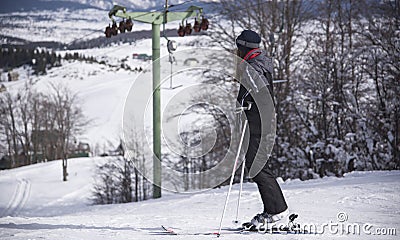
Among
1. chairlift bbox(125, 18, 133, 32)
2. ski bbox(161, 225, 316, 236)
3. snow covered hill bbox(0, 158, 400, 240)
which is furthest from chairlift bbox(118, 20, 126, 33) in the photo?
ski bbox(161, 225, 316, 236)

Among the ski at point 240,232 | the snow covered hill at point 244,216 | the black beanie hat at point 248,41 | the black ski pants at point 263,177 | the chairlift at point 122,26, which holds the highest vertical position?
the chairlift at point 122,26

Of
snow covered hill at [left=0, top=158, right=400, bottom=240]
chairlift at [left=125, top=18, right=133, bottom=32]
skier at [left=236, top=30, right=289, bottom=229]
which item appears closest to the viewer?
skier at [left=236, top=30, right=289, bottom=229]

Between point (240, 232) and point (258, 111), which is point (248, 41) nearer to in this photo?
point (258, 111)

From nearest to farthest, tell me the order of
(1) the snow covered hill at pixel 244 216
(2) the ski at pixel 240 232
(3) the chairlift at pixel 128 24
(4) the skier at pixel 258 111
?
(4) the skier at pixel 258 111
(2) the ski at pixel 240 232
(1) the snow covered hill at pixel 244 216
(3) the chairlift at pixel 128 24

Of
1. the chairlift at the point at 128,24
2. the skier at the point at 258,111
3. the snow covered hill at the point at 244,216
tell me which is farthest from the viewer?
the chairlift at the point at 128,24

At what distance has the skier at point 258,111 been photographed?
3.81 meters

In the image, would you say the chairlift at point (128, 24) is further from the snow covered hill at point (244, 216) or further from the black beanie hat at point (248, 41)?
the black beanie hat at point (248, 41)

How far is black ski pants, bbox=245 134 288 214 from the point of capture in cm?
384

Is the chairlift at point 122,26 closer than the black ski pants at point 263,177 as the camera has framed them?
No

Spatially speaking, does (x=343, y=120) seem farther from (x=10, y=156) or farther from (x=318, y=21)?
(x=10, y=156)

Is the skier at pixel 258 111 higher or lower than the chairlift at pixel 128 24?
lower

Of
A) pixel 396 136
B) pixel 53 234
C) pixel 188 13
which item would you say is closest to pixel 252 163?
pixel 53 234

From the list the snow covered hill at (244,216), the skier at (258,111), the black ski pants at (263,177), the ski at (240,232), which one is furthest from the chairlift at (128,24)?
the black ski pants at (263,177)

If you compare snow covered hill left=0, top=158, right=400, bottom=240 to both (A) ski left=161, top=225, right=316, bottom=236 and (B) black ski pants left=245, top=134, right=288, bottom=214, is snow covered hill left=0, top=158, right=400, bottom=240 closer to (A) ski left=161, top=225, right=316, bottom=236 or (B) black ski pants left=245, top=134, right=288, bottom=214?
(A) ski left=161, top=225, right=316, bottom=236
